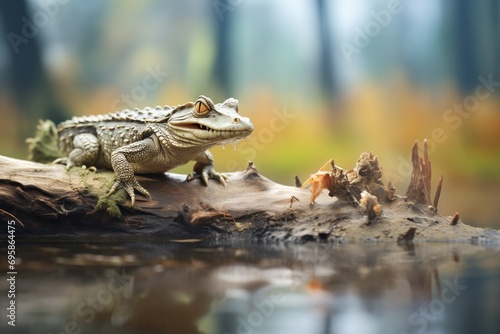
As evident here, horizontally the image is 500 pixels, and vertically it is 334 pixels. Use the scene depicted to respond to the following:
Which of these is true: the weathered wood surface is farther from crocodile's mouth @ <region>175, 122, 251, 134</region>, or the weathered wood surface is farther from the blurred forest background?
the blurred forest background

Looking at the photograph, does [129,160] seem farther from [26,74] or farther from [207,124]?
[26,74]

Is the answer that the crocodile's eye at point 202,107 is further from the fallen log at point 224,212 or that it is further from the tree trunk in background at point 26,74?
the tree trunk in background at point 26,74

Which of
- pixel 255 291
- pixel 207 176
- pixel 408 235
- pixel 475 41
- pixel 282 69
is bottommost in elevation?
pixel 255 291

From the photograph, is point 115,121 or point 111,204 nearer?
point 111,204

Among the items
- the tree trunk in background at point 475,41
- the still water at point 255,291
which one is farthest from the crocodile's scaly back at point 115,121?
the tree trunk in background at point 475,41

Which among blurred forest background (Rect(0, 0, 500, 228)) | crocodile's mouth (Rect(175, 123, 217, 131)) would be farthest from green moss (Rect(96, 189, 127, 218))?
blurred forest background (Rect(0, 0, 500, 228))

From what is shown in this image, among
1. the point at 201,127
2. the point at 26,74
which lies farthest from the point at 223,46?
the point at 201,127
